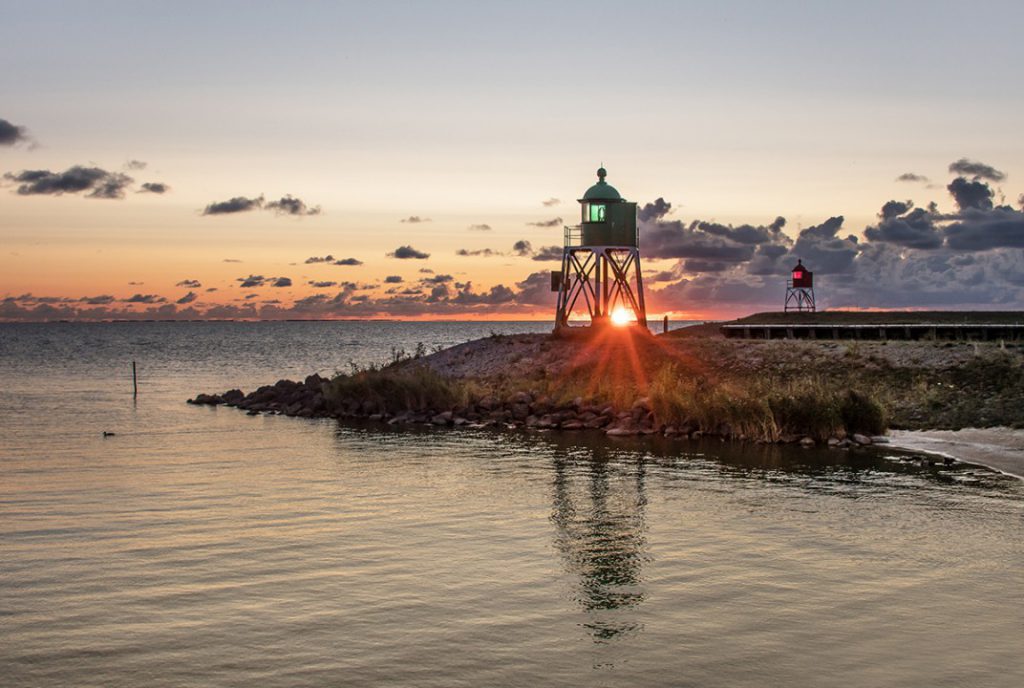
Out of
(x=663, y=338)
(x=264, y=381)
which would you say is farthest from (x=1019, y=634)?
(x=264, y=381)

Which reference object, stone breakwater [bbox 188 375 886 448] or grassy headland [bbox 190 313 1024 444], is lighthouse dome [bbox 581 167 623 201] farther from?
stone breakwater [bbox 188 375 886 448]

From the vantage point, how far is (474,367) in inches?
2153

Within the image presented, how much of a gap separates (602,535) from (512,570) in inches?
148

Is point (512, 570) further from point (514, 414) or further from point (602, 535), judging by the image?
point (514, 414)

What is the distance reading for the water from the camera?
13.7 metres

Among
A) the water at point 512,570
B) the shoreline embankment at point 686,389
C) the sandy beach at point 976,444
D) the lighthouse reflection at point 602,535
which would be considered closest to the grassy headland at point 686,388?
the shoreline embankment at point 686,389

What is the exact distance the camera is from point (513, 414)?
149ft

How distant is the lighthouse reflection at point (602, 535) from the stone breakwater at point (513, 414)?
6.97m

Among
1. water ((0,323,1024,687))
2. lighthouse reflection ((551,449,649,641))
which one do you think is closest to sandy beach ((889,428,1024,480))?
water ((0,323,1024,687))

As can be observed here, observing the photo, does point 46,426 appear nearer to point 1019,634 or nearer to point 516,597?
point 516,597

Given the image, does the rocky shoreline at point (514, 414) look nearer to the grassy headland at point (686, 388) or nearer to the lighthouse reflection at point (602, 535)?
the grassy headland at point (686, 388)

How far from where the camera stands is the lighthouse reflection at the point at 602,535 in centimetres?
1633

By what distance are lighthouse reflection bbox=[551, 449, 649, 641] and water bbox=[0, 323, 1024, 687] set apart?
9 cm

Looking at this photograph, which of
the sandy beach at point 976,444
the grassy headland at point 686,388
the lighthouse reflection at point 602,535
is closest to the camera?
the lighthouse reflection at point 602,535
